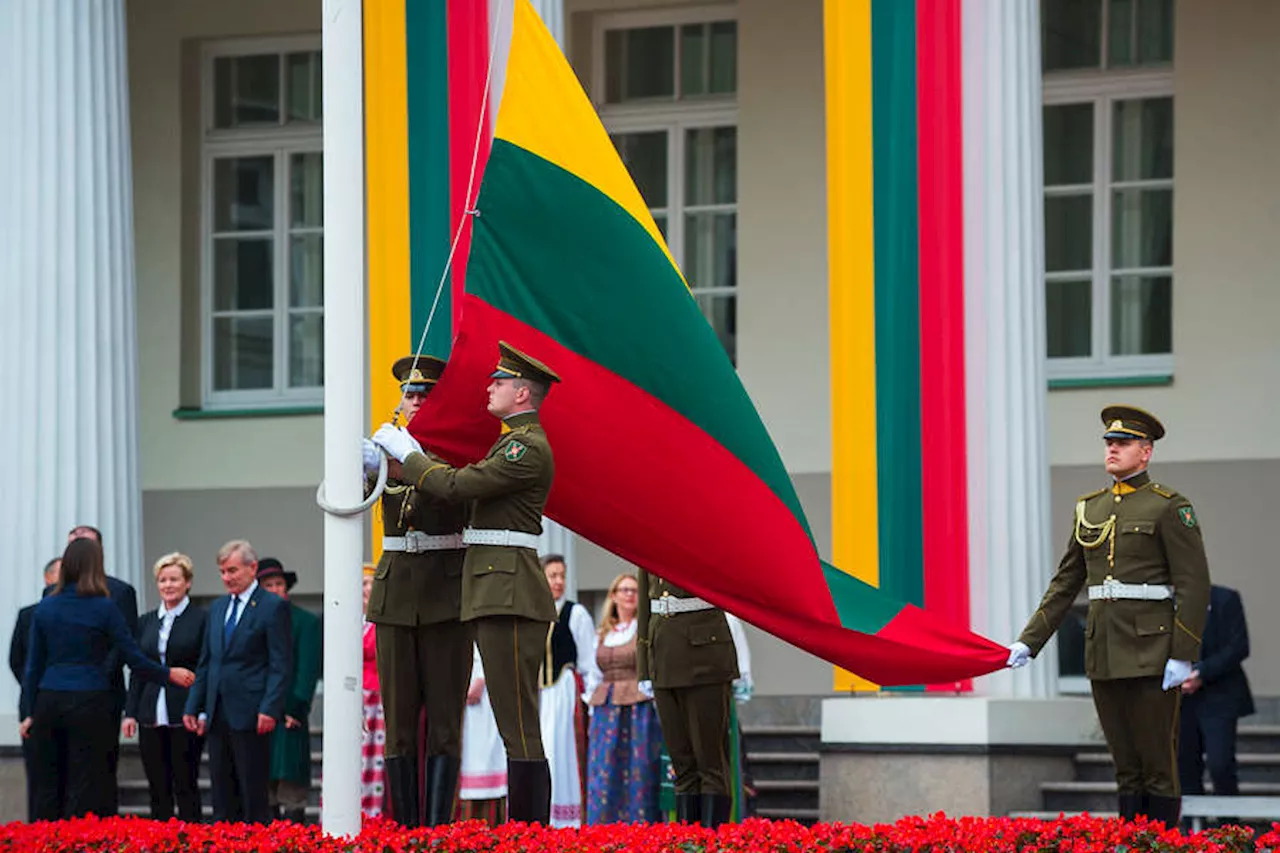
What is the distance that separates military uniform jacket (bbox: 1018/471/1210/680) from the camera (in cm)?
938

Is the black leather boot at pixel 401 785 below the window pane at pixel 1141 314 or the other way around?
below

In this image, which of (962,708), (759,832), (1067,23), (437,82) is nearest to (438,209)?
(437,82)

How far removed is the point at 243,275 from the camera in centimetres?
1853

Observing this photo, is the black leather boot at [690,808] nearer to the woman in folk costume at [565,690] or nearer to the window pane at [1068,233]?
the woman in folk costume at [565,690]

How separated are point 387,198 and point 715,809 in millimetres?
5251

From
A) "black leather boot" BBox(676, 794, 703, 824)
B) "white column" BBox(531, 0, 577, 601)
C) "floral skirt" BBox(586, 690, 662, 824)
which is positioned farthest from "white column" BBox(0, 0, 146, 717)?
"black leather boot" BBox(676, 794, 703, 824)

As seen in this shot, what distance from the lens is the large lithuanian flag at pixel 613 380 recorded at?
8.34 m

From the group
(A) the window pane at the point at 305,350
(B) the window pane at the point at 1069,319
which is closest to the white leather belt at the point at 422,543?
(B) the window pane at the point at 1069,319

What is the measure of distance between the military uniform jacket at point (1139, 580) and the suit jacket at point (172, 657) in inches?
192

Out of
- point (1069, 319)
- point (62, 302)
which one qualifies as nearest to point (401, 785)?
point (62, 302)

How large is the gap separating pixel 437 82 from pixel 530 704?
594 cm

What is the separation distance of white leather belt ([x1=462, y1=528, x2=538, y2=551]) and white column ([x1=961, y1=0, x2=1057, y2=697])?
15.8 feet

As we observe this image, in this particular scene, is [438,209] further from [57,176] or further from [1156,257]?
[1156,257]

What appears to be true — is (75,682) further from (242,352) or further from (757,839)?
(242,352)
